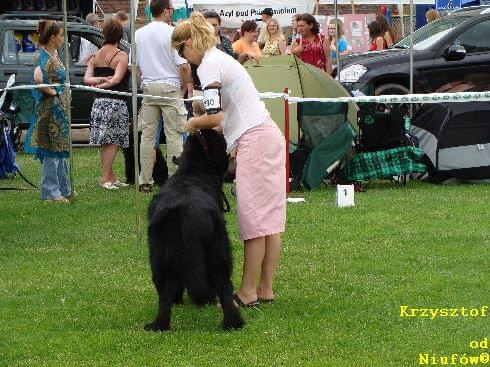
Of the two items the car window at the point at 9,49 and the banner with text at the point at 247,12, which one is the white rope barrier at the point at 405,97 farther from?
the banner with text at the point at 247,12

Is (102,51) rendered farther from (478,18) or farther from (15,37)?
(478,18)

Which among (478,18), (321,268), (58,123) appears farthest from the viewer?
(478,18)

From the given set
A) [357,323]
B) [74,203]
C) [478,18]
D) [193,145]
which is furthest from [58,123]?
[478,18]

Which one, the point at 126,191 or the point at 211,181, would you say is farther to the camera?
the point at 126,191

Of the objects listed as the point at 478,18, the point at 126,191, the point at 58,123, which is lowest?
the point at 126,191

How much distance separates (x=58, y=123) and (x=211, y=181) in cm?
481

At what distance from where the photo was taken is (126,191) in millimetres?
11570

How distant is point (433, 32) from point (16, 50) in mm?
6106

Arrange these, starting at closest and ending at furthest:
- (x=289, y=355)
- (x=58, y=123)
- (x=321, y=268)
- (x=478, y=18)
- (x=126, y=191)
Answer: (x=289, y=355), (x=321, y=268), (x=58, y=123), (x=126, y=191), (x=478, y=18)

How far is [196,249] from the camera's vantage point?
18.6 ft

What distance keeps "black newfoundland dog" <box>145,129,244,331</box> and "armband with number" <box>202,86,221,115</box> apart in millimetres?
349

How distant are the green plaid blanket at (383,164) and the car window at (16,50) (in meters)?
6.19

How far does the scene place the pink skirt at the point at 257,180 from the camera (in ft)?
20.9

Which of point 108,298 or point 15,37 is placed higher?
point 15,37
